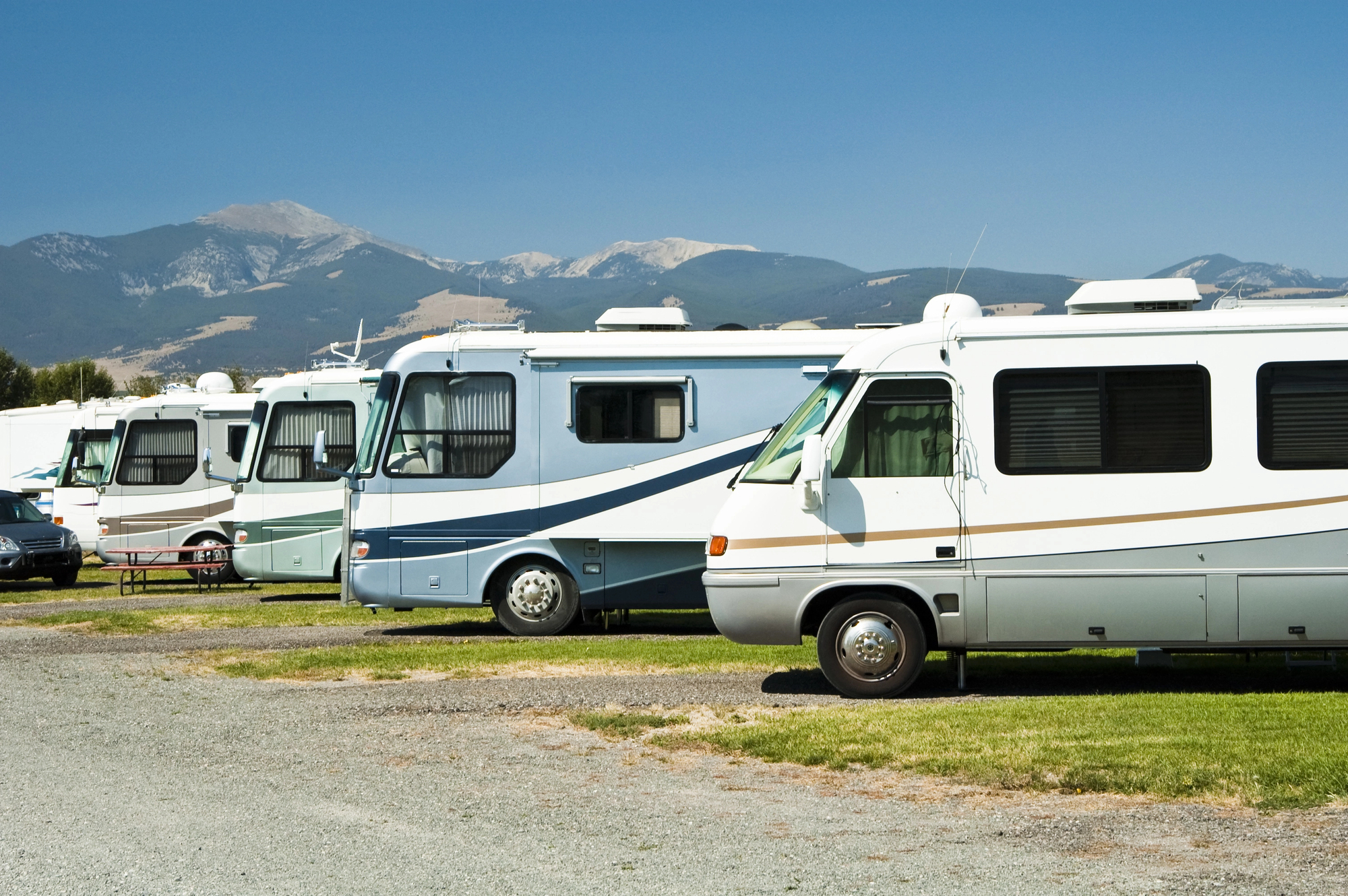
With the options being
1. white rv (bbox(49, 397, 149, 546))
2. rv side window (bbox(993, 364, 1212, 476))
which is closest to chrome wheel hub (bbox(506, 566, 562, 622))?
rv side window (bbox(993, 364, 1212, 476))

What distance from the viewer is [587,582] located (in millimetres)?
14180

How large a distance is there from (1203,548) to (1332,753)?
2.36 metres

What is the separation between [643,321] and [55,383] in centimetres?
8009

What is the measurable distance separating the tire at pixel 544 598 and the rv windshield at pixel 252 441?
5990 millimetres

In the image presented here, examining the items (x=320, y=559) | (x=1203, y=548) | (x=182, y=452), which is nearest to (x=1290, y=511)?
(x=1203, y=548)

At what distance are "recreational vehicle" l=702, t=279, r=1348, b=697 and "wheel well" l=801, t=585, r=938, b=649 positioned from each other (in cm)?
2

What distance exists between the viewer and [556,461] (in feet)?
46.7

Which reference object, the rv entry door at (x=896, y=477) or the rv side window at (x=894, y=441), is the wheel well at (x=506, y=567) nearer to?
the rv entry door at (x=896, y=477)

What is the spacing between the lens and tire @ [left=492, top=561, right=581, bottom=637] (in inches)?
562

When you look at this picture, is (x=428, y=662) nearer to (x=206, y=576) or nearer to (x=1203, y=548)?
(x=1203, y=548)

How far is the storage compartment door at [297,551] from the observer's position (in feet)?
60.5

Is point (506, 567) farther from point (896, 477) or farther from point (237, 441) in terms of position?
point (237, 441)

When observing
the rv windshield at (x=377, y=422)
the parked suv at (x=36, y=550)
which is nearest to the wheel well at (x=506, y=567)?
the rv windshield at (x=377, y=422)

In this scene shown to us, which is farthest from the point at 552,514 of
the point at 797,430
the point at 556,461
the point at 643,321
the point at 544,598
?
the point at 797,430
